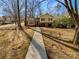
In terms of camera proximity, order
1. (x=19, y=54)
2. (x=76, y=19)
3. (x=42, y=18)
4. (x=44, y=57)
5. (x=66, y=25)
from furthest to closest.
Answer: (x=42, y=18) → (x=66, y=25) → (x=76, y=19) → (x=19, y=54) → (x=44, y=57)

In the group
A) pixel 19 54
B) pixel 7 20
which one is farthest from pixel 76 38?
pixel 7 20

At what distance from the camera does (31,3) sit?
3525 cm

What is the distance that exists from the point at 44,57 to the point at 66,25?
23.0 meters

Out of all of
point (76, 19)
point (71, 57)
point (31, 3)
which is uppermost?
point (31, 3)

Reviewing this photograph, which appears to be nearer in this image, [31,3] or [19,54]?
[19,54]

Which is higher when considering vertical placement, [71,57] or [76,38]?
[76,38]

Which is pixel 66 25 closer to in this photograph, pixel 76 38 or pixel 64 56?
pixel 76 38

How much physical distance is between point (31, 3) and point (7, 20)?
32.4 metres

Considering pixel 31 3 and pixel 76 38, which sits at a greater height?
pixel 31 3

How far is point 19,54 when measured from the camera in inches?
268

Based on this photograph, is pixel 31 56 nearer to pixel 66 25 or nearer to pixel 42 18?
pixel 66 25

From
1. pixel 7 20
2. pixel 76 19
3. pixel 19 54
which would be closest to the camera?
pixel 19 54

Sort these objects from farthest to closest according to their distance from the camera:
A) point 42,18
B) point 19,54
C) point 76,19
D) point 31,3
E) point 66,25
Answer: point 42,18 → point 31,3 → point 66,25 → point 76,19 → point 19,54

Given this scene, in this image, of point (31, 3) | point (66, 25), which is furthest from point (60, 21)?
point (31, 3)
